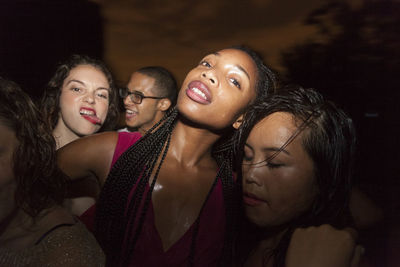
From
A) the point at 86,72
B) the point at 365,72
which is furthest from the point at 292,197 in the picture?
the point at 86,72

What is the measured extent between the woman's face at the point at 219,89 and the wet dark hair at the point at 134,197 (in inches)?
2.8

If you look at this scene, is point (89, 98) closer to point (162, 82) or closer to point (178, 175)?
point (178, 175)

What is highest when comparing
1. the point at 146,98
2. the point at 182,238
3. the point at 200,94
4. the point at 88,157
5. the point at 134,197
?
the point at 200,94

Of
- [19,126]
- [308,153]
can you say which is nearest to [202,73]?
[308,153]

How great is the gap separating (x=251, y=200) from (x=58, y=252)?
0.52 m

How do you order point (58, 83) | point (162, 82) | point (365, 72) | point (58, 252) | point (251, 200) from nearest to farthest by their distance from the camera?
point (58, 252)
point (251, 200)
point (365, 72)
point (58, 83)
point (162, 82)

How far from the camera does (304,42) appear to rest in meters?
1.04

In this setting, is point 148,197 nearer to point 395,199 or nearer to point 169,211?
point 169,211

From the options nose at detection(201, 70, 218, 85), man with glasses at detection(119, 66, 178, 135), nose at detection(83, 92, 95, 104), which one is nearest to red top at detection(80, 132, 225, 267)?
nose at detection(83, 92, 95, 104)

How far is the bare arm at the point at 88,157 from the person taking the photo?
0.86 m

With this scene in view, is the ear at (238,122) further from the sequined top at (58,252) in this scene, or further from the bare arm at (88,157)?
the sequined top at (58,252)

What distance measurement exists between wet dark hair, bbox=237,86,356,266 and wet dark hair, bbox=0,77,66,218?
0.61 metres

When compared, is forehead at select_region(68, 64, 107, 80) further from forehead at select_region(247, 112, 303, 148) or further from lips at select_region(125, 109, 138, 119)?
forehead at select_region(247, 112, 303, 148)

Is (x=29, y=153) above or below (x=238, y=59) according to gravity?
below
